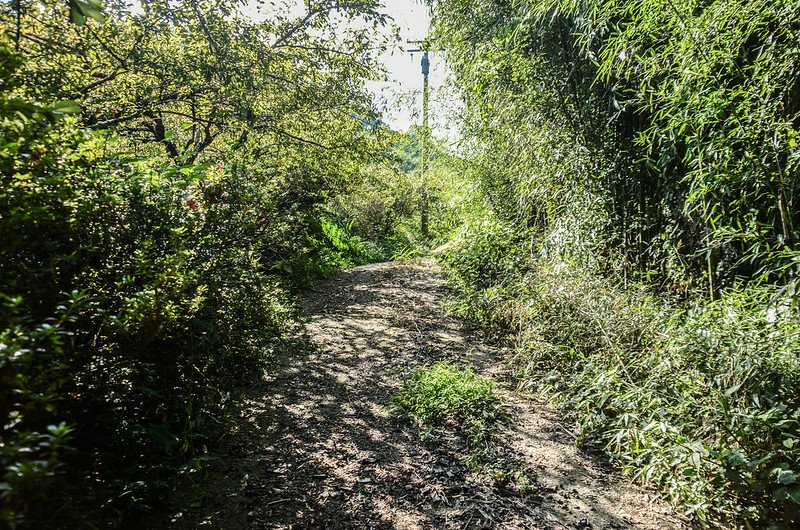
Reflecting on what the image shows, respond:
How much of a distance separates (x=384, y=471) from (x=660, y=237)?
2538 mm

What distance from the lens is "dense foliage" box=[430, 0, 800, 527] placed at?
1799 mm

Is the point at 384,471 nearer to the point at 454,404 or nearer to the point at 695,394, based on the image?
the point at 454,404

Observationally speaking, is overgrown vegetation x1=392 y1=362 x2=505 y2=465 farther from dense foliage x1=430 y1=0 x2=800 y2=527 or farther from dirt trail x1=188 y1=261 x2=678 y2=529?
dense foliage x1=430 y1=0 x2=800 y2=527

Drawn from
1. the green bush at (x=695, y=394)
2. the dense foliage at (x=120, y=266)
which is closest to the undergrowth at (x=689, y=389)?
the green bush at (x=695, y=394)

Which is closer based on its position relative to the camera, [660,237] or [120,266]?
[120,266]

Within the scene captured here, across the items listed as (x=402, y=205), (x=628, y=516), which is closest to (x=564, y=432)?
(x=628, y=516)

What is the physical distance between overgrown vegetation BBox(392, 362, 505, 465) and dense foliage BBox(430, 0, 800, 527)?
1.62 feet

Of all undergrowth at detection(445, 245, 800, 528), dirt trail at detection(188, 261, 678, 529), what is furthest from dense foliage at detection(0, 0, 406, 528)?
undergrowth at detection(445, 245, 800, 528)

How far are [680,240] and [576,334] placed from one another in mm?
1035

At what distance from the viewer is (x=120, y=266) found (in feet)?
5.38

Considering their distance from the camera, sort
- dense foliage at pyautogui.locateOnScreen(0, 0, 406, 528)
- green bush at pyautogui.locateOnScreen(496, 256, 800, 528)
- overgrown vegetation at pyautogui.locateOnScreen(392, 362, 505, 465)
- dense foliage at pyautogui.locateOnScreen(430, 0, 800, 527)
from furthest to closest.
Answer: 1. overgrown vegetation at pyautogui.locateOnScreen(392, 362, 505, 465)
2. dense foliage at pyautogui.locateOnScreen(430, 0, 800, 527)
3. green bush at pyautogui.locateOnScreen(496, 256, 800, 528)
4. dense foliage at pyautogui.locateOnScreen(0, 0, 406, 528)

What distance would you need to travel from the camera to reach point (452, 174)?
6254mm

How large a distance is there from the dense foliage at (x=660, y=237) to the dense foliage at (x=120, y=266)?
2096 millimetres

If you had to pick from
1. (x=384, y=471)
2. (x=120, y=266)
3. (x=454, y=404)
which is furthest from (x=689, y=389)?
(x=120, y=266)
